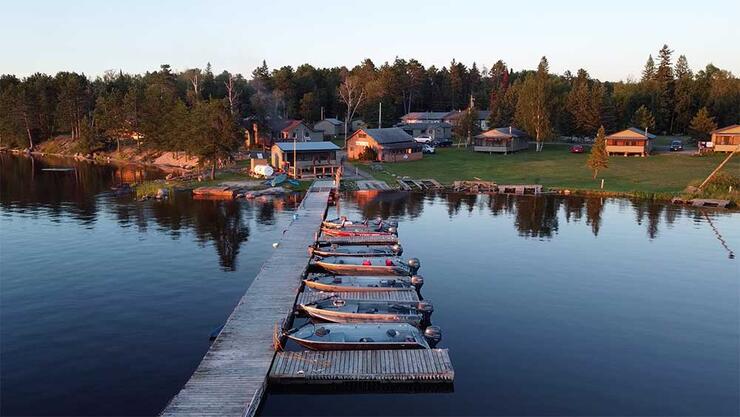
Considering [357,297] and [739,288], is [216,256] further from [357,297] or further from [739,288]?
[739,288]

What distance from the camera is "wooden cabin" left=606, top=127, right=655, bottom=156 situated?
104062mm

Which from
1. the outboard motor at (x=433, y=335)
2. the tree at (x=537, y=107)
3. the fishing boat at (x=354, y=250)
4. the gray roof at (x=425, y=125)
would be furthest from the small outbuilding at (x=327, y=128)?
the outboard motor at (x=433, y=335)

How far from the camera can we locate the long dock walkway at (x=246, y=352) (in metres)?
22.1

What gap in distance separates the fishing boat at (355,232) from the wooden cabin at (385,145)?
5214 cm

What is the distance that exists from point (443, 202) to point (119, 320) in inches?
1842

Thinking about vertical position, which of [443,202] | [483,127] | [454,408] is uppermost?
[483,127]

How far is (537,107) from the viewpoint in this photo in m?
114

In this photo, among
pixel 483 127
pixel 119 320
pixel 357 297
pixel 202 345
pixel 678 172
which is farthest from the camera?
pixel 483 127

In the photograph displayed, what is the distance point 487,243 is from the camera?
51188mm

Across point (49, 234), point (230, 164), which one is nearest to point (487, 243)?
point (49, 234)

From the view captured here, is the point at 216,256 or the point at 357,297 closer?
the point at 357,297

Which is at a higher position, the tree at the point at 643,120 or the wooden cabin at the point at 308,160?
the tree at the point at 643,120

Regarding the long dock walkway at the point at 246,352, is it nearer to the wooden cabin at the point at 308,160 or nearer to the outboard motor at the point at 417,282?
the outboard motor at the point at 417,282

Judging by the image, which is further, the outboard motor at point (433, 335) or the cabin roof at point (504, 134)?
the cabin roof at point (504, 134)
